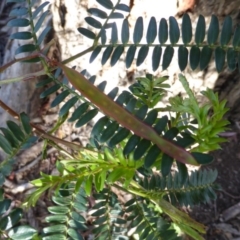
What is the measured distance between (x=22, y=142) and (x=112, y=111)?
0.31 m

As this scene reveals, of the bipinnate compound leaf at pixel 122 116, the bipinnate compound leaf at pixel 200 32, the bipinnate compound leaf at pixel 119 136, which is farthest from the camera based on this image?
the bipinnate compound leaf at pixel 200 32

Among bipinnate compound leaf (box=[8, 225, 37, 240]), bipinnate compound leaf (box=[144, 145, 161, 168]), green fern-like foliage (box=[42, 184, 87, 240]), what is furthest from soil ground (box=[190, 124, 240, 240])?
bipinnate compound leaf (box=[144, 145, 161, 168])

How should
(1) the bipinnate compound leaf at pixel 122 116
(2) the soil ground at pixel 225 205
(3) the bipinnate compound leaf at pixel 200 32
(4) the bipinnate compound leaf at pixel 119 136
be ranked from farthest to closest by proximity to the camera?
(2) the soil ground at pixel 225 205 → (3) the bipinnate compound leaf at pixel 200 32 → (4) the bipinnate compound leaf at pixel 119 136 → (1) the bipinnate compound leaf at pixel 122 116

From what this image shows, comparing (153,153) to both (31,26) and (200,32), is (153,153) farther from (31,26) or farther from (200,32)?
(31,26)

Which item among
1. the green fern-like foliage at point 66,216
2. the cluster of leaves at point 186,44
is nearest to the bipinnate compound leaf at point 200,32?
the cluster of leaves at point 186,44

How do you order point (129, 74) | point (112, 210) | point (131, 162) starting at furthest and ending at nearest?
point (129, 74), point (112, 210), point (131, 162)

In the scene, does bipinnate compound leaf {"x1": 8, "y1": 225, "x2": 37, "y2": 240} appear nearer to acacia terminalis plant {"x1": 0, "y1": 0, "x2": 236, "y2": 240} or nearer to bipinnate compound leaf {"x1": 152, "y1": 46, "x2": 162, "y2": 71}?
acacia terminalis plant {"x1": 0, "y1": 0, "x2": 236, "y2": 240}

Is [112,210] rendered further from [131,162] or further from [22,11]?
[22,11]

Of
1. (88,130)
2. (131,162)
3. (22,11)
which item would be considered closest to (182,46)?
(131,162)

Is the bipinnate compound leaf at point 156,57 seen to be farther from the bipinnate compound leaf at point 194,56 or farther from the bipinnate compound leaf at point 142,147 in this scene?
the bipinnate compound leaf at point 142,147

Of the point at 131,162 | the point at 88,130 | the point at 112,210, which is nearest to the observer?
the point at 131,162

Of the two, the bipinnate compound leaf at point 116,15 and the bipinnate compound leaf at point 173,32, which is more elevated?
the bipinnate compound leaf at point 116,15

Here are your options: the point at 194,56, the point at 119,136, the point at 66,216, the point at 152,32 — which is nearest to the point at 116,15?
the point at 152,32

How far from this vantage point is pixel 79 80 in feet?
2.68
